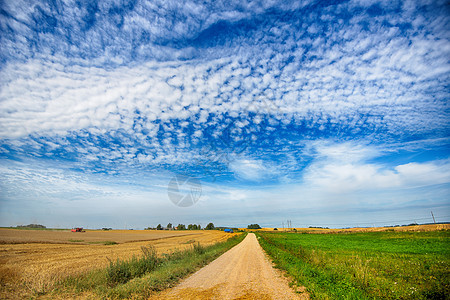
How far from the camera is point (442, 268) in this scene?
11859 millimetres

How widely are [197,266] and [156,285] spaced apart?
7052 millimetres

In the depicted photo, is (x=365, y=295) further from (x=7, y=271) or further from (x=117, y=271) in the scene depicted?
(x=7, y=271)

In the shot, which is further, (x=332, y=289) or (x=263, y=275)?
(x=263, y=275)

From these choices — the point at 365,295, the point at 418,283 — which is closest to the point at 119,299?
the point at 365,295

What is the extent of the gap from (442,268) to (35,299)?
21.9 metres

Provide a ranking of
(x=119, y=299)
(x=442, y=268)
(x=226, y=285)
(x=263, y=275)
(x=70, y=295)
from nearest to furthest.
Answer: (x=119, y=299), (x=70, y=295), (x=226, y=285), (x=442, y=268), (x=263, y=275)

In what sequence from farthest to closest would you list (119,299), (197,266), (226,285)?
(197,266), (226,285), (119,299)

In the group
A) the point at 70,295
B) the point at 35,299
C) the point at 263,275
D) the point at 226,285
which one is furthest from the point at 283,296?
the point at 35,299

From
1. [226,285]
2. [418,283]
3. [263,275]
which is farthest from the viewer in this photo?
[263,275]

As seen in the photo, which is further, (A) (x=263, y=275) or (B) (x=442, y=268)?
(A) (x=263, y=275)

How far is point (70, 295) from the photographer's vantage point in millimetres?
8742

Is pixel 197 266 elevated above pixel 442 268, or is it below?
below

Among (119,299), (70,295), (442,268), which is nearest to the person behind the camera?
(119,299)

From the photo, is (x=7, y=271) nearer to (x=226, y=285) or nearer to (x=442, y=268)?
(x=226, y=285)
